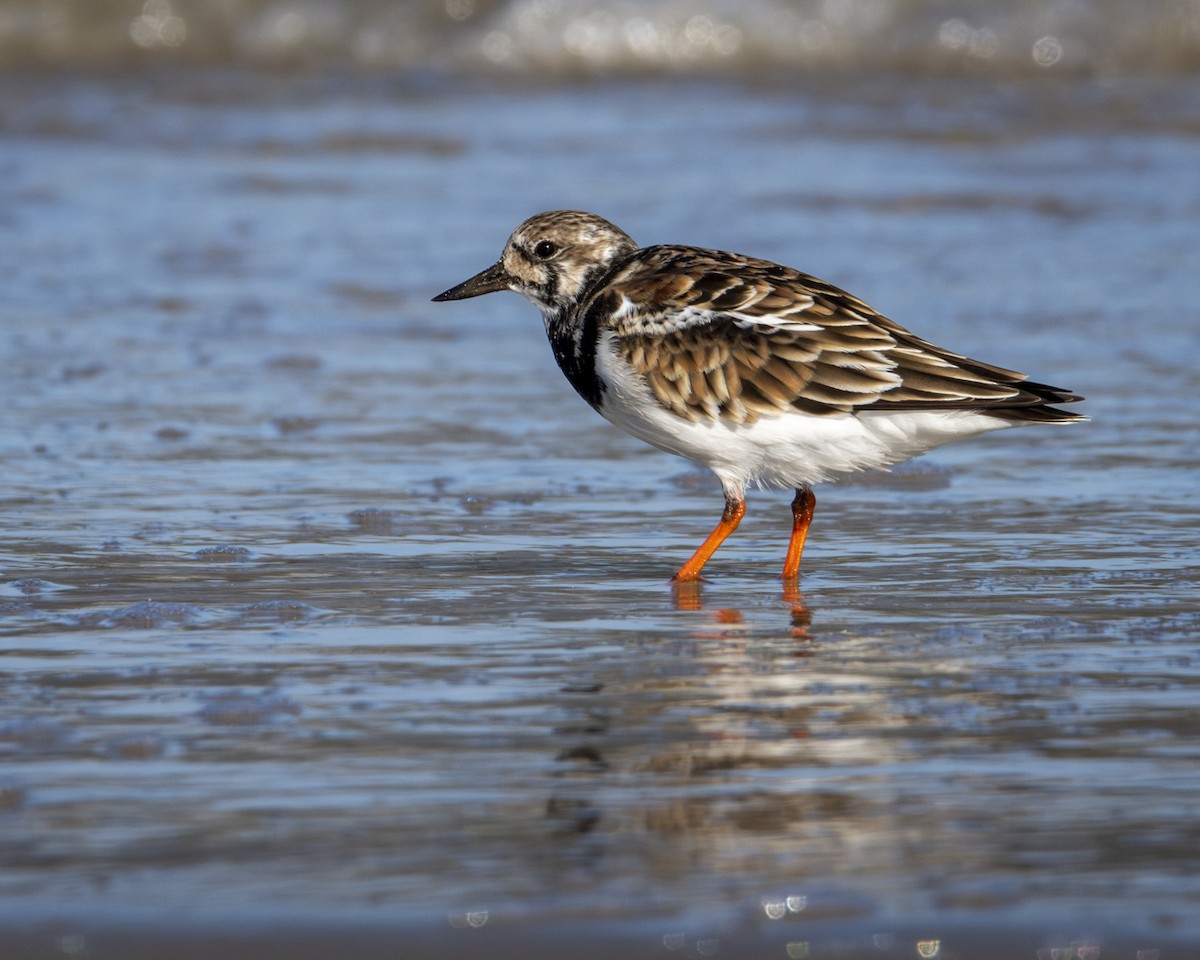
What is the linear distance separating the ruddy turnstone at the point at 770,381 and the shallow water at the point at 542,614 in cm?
35

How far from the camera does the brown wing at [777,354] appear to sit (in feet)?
17.1

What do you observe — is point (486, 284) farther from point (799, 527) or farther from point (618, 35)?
point (618, 35)

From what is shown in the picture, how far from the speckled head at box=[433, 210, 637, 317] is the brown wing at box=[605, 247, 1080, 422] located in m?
0.39

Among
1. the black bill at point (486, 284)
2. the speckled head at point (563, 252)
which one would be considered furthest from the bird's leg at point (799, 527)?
the black bill at point (486, 284)

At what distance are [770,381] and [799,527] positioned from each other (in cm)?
50

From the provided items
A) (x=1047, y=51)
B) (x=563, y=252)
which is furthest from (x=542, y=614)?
(x=1047, y=51)

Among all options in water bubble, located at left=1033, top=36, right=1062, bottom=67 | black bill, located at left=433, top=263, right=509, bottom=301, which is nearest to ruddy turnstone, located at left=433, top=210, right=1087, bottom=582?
black bill, located at left=433, top=263, right=509, bottom=301

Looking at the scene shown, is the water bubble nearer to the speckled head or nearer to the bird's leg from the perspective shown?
the speckled head

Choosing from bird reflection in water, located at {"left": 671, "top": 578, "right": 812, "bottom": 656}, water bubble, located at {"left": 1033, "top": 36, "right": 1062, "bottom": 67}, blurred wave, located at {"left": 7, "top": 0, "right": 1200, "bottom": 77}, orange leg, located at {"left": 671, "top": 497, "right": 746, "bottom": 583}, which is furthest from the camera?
blurred wave, located at {"left": 7, "top": 0, "right": 1200, "bottom": 77}

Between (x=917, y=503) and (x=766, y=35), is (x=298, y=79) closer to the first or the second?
(x=766, y=35)

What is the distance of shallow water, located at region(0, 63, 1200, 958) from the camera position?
3.06 meters

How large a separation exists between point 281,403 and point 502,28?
1050 centimetres

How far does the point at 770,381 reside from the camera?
532 centimetres

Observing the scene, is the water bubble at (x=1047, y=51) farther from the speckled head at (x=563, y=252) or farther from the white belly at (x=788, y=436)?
the white belly at (x=788, y=436)
